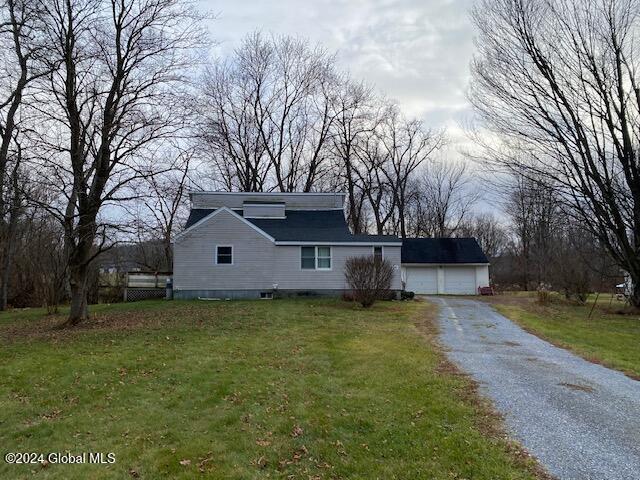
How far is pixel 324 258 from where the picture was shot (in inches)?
945

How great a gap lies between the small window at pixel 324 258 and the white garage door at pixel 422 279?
39.6ft

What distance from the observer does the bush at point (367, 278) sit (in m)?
18.7

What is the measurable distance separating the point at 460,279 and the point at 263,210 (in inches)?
630

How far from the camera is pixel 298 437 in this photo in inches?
207

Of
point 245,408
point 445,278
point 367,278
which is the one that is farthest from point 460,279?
point 245,408

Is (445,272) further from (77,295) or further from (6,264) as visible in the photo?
(6,264)

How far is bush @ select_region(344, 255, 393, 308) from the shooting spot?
18.7 m

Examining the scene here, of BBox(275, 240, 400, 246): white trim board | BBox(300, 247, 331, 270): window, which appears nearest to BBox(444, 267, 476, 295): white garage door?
BBox(275, 240, 400, 246): white trim board

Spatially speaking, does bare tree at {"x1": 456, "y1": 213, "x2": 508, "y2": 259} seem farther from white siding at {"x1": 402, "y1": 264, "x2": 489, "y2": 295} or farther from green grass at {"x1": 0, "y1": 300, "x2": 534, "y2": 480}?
green grass at {"x1": 0, "y1": 300, "x2": 534, "y2": 480}

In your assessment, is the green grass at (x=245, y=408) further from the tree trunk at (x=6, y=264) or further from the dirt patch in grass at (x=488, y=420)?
the tree trunk at (x=6, y=264)

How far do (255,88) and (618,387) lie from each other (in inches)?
1376

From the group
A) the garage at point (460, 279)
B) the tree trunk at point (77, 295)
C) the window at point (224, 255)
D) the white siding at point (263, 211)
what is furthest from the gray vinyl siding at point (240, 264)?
the garage at point (460, 279)

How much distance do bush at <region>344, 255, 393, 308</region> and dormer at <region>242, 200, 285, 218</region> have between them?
28.4 ft

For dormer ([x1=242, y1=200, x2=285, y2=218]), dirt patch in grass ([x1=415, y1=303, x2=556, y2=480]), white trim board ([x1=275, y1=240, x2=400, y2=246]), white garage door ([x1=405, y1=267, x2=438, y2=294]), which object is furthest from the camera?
white garage door ([x1=405, y1=267, x2=438, y2=294])
